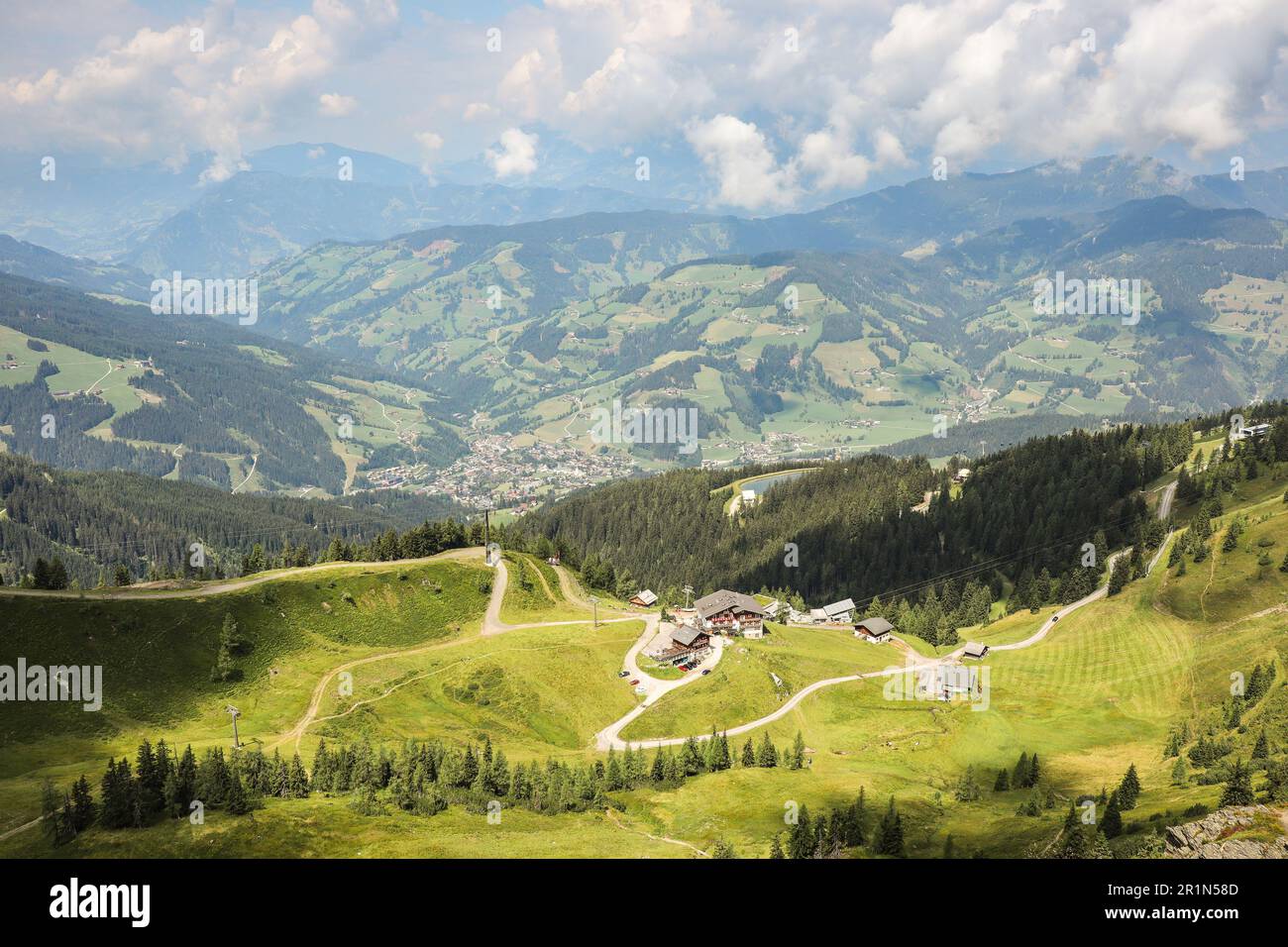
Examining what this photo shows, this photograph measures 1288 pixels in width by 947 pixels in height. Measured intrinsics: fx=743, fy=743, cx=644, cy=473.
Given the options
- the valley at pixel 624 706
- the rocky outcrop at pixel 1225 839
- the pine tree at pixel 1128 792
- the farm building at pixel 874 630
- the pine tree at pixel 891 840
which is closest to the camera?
the rocky outcrop at pixel 1225 839

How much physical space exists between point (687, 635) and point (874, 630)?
1987 inches

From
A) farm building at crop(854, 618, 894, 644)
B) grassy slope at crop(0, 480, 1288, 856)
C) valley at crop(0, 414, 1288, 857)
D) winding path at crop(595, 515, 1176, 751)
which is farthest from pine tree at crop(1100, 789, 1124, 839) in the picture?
farm building at crop(854, 618, 894, 644)

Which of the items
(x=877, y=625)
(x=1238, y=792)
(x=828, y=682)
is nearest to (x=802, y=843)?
(x=1238, y=792)

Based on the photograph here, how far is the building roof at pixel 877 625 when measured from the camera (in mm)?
160125

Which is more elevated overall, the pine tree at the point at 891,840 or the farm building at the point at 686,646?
the farm building at the point at 686,646

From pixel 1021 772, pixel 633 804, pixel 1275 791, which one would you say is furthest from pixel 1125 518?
pixel 633 804

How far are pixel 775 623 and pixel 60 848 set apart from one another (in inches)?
5174

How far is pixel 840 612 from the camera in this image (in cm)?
18262

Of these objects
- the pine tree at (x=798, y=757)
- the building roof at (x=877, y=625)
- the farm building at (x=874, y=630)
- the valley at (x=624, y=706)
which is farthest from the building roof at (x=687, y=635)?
the building roof at (x=877, y=625)

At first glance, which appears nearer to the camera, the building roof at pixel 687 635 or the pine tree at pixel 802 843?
the pine tree at pixel 802 843

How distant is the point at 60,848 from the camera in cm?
5659

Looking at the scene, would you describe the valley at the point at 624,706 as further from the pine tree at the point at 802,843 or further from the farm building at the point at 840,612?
the farm building at the point at 840,612

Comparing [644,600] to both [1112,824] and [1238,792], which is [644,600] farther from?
[1238,792]
